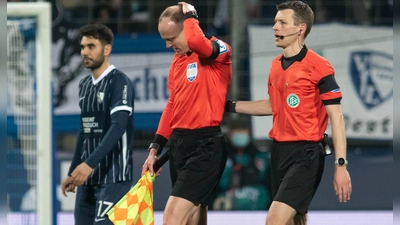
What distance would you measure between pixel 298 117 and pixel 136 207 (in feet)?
3.85

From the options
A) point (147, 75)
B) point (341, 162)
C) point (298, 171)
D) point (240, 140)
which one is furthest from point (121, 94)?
point (147, 75)

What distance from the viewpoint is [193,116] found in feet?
18.9

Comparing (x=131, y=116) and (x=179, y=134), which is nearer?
(x=179, y=134)

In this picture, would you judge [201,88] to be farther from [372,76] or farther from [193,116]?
[372,76]

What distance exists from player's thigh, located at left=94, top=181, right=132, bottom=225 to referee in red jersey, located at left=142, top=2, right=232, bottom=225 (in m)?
0.44

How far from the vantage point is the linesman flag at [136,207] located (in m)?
5.69

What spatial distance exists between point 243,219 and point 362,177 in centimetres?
161

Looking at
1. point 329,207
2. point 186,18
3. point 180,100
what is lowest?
point 329,207

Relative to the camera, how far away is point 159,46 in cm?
1030

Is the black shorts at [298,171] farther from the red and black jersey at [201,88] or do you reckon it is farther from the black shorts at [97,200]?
the black shorts at [97,200]

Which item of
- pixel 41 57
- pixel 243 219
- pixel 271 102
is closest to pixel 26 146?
pixel 41 57

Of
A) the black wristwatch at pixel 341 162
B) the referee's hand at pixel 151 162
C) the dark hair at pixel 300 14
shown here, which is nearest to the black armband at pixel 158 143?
the referee's hand at pixel 151 162

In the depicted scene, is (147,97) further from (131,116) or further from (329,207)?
(131,116)

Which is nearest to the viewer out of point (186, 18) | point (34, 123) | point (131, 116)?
point (186, 18)
